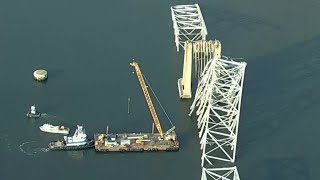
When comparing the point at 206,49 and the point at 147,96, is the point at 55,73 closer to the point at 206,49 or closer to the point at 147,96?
the point at 147,96

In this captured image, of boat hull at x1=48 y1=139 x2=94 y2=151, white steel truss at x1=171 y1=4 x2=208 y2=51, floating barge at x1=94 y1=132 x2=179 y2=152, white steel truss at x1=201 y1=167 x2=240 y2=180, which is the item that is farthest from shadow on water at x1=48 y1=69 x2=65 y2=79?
white steel truss at x1=201 y1=167 x2=240 y2=180

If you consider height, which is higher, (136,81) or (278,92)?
(136,81)

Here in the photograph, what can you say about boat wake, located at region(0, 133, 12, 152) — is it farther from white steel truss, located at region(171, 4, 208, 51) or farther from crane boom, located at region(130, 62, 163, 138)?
white steel truss, located at region(171, 4, 208, 51)

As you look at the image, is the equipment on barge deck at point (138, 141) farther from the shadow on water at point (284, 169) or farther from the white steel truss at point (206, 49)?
the white steel truss at point (206, 49)

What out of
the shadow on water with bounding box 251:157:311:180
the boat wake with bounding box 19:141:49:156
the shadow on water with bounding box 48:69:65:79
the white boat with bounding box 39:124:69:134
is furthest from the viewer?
the shadow on water with bounding box 48:69:65:79

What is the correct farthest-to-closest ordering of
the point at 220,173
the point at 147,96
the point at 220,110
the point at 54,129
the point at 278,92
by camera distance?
1. the point at 278,92
2. the point at 147,96
3. the point at 220,110
4. the point at 54,129
5. the point at 220,173

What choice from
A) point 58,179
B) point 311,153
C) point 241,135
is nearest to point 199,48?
point 241,135

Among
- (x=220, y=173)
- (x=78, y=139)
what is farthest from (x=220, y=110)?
(x=78, y=139)
